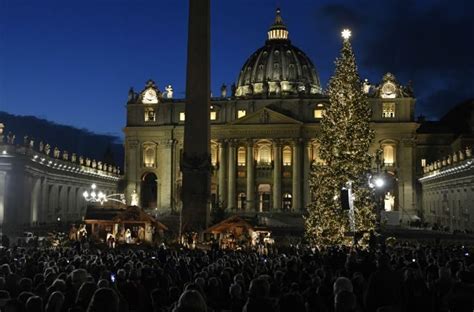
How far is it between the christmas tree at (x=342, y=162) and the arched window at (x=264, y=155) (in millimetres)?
67350

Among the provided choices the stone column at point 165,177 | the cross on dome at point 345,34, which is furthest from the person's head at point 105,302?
the stone column at point 165,177

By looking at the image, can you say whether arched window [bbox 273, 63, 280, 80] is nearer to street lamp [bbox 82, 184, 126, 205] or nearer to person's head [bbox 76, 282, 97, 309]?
street lamp [bbox 82, 184, 126, 205]

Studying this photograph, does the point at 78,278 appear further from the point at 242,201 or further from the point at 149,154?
the point at 149,154

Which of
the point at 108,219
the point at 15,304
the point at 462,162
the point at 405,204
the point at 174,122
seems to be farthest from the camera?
the point at 174,122

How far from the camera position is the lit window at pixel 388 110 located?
10294 cm

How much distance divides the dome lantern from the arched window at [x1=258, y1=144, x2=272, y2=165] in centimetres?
4095

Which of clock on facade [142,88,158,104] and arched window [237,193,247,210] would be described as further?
clock on facade [142,88,158,104]

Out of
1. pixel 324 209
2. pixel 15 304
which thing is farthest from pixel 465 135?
pixel 15 304

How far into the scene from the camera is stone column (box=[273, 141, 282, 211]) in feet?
334

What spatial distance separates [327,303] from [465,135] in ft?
319

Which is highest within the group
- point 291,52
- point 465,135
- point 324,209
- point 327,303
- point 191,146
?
point 291,52

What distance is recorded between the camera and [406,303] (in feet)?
32.9

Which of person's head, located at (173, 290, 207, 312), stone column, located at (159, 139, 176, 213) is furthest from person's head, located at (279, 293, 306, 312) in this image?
stone column, located at (159, 139, 176, 213)

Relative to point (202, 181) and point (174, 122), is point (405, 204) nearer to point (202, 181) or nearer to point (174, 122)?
point (174, 122)
